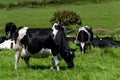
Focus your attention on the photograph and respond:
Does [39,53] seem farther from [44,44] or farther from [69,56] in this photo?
[69,56]

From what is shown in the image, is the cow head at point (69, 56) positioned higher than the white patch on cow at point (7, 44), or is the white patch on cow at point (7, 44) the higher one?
the cow head at point (69, 56)

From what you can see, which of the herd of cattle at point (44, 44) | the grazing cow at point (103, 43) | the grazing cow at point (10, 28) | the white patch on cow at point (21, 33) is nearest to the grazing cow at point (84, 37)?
the grazing cow at point (103, 43)

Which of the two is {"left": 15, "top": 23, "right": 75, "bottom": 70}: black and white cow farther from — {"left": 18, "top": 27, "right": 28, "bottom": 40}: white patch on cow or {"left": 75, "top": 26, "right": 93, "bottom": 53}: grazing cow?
{"left": 75, "top": 26, "right": 93, "bottom": 53}: grazing cow

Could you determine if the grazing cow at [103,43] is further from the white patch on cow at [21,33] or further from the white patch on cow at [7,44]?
the white patch on cow at [21,33]

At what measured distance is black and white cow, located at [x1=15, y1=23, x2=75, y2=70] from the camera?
13469mm

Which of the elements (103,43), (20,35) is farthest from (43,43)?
(103,43)

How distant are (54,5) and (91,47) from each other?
123 ft

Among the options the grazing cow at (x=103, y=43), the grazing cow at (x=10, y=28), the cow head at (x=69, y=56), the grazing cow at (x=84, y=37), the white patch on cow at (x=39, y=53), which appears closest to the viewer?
the white patch on cow at (x=39, y=53)

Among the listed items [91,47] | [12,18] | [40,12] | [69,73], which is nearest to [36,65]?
[69,73]

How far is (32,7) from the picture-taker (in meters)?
58.5

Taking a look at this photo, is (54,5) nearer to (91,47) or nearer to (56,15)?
(56,15)

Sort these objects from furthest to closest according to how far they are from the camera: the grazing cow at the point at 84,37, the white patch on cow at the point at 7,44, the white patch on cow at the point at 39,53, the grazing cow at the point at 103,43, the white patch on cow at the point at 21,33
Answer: the white patch on cow at the point at 7,44 < the grazing cow at the point at 103,43 < the grazing cow at the point at 84,37 < the white patch on cow at the point at 21,33 < the white patch on cow at the point at 39,53

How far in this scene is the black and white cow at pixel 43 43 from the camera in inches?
530

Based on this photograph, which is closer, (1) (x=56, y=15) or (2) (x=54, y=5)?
(1) (x=56, y=15)
